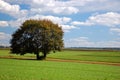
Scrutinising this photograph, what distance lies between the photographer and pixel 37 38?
259 ft

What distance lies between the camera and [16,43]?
8125 centimetres

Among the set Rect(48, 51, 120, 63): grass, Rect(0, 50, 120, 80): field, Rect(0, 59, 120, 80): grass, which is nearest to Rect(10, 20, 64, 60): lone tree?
Rect(48, 51, 120, 63): grass

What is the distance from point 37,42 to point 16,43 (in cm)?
716

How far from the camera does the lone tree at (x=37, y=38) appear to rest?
78625 millimetres

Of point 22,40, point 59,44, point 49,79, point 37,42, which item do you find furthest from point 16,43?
point 49,79

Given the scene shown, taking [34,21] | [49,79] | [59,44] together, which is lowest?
[49,79]

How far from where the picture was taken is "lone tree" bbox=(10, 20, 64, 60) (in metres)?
78.6

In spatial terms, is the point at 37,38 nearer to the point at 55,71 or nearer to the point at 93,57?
the point at 93,57

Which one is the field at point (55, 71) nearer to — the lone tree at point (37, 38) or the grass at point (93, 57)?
the lone tree at point (37, 38)

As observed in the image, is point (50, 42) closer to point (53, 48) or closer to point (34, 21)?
point (53, 48)

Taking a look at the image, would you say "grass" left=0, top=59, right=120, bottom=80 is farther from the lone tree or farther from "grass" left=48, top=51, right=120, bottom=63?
"grass" left=48, top=51, right=120, bottom=63

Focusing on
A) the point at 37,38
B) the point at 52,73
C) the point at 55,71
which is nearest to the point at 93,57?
the point at 37,38

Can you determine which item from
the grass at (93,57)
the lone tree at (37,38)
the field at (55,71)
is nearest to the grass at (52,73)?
the field at (55,71)

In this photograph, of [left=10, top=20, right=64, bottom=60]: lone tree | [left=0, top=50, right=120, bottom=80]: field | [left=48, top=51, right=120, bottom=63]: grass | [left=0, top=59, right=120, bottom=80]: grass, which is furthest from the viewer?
[left=48, top=51, right=120, bottom=63]: grass
